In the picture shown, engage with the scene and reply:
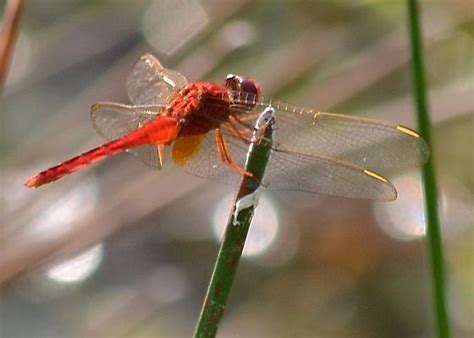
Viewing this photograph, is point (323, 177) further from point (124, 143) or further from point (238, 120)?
point (124, 143)

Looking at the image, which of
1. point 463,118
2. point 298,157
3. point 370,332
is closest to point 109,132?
point 298,157

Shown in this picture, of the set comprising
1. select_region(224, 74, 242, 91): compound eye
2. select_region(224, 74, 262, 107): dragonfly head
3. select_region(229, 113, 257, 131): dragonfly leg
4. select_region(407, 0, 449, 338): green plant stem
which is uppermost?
select_region(224, 74, 242, 91): compound eye

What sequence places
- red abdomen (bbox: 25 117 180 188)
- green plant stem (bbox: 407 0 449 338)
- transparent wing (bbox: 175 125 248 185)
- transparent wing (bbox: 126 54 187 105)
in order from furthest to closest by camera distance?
transparent wing (bbox: 126 54 187 105) → transparent wing (bbox: 175 125 248 185) → red abdomen (bbox: 25 117 180 188) → green plant stem (bbox: 407 0 449 338)

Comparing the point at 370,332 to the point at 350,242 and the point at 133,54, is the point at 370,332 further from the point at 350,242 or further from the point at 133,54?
the point at 133,54

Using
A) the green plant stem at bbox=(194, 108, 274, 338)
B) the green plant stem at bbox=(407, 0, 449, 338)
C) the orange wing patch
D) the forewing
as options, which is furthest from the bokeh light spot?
the green plant stem at bbox=(194, 108, 274, 338)

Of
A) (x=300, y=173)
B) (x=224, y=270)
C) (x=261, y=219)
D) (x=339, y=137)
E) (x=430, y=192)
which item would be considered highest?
(x=261, y=219)

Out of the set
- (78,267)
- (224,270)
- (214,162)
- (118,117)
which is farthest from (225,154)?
(78,267)

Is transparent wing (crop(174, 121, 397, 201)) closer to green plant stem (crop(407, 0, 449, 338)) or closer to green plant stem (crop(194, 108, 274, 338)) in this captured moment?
green plant stem (crop(407, 0, 449, 338))
